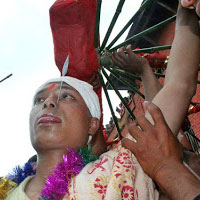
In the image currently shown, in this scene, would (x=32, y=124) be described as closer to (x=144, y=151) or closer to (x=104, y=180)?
(x=104, y=180)

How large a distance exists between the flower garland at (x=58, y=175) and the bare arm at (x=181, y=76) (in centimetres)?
54

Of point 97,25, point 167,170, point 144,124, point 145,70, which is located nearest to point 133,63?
point 145,70

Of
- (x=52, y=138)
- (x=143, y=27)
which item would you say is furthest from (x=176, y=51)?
(x=143, y=27)

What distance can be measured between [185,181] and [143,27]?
17.7ft

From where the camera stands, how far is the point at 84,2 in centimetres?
228

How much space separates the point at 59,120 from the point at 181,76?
0.81m

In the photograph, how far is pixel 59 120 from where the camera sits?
1.94 m

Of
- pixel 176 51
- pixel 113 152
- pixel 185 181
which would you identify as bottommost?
pixel 113 152

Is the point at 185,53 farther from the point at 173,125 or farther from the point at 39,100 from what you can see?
the point at 39,100

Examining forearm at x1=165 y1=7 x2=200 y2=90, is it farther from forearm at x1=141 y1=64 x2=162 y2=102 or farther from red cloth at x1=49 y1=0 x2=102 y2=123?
red cloth at x1=49 y1=0 x2=102 y2=123

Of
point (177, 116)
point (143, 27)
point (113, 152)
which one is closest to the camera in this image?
point (177, 116)

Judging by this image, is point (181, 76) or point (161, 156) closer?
point (161, 156)

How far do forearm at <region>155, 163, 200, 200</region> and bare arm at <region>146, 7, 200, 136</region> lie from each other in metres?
0.35

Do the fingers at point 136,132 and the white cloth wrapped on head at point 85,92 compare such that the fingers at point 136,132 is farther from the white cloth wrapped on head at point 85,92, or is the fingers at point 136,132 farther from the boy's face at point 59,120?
the white cloth wrapped on head at point 85,92
